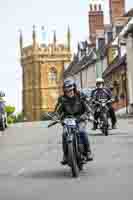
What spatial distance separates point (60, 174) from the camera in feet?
43.1

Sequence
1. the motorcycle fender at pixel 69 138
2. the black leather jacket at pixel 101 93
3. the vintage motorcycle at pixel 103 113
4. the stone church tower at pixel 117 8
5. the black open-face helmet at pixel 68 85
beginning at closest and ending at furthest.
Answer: the motorcycle fender at pixel 69 138
the black open-face helmet at pixel 68 85
the black leather jacket at pixel 101 93
the vintage motorcycle at pixel 103 113
the stone church tower at pixel 117 8

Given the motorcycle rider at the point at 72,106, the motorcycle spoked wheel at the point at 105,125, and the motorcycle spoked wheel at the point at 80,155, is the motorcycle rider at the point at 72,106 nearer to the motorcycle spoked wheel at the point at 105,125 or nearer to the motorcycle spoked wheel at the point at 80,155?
the motorcycle spoked wheel at the point at 80,155

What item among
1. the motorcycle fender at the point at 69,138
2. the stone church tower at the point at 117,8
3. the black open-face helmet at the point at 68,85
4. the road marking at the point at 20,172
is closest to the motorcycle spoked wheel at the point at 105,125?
the road marking at the point at 20,172

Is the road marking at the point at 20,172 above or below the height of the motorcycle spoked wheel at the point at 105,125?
below

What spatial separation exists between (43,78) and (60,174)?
126184 millimetres

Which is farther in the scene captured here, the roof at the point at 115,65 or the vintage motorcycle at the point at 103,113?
the roof at the point at 115,65

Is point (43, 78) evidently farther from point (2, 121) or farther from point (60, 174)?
point (60, 174)

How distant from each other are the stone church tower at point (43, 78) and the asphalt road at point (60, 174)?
116m

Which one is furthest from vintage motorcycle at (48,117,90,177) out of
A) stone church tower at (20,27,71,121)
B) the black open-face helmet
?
stone church tower at (20,27,71,121)

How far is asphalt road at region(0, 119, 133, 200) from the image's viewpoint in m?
10.5

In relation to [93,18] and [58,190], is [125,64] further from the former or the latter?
[58,190]

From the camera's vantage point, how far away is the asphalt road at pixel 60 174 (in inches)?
412

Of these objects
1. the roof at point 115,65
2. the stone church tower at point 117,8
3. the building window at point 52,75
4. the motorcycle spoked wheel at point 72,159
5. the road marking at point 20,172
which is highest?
the stone church tower at point 117,8

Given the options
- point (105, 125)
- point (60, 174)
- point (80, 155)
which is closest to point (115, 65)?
point (105, 125)
